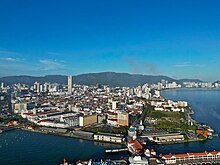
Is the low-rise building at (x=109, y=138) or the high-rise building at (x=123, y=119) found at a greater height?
the high-rise building at (x=123, y=119)

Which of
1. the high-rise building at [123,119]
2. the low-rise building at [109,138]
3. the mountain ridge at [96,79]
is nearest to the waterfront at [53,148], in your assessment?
the low-rise building at [109,138]

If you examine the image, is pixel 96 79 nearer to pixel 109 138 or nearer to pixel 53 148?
pixel 109 138

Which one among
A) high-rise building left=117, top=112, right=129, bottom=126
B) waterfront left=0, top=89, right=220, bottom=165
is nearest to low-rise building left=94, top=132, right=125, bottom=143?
waterfront left=0, top=89, right=220, bottom=165

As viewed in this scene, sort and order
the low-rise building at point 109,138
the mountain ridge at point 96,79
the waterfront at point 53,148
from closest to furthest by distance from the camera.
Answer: the waterfront at point 53,148, the low-rise building at point 109,138, the mountain ridge at point 96,79

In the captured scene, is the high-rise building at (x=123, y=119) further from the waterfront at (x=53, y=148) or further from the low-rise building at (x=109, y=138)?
the waterfront at (x=53, y=148)

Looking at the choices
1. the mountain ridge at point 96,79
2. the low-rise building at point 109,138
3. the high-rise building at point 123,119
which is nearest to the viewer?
the low-rise building at point 109,138

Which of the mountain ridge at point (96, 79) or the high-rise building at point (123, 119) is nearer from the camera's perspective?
the high-rise building at point (123, 119)

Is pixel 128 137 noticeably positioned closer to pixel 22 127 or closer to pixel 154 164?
pixel 154 164

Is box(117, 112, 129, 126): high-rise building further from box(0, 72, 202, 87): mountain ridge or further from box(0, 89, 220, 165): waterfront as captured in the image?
box(0, 72, 202, 87): mountain ridge

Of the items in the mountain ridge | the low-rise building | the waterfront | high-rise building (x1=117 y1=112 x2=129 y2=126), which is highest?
the mountain ridge

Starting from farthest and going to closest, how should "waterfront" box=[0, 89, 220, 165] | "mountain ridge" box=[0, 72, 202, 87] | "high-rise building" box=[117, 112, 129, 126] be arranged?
"mountain ridge" box=[0, 72, 202, 87] → "high-rise building" box=[117, 112, 129, 126] → "waterfront" box=[0, 89, 220, 165]

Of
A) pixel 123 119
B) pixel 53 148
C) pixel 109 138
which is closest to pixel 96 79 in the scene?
pixel 123 119
